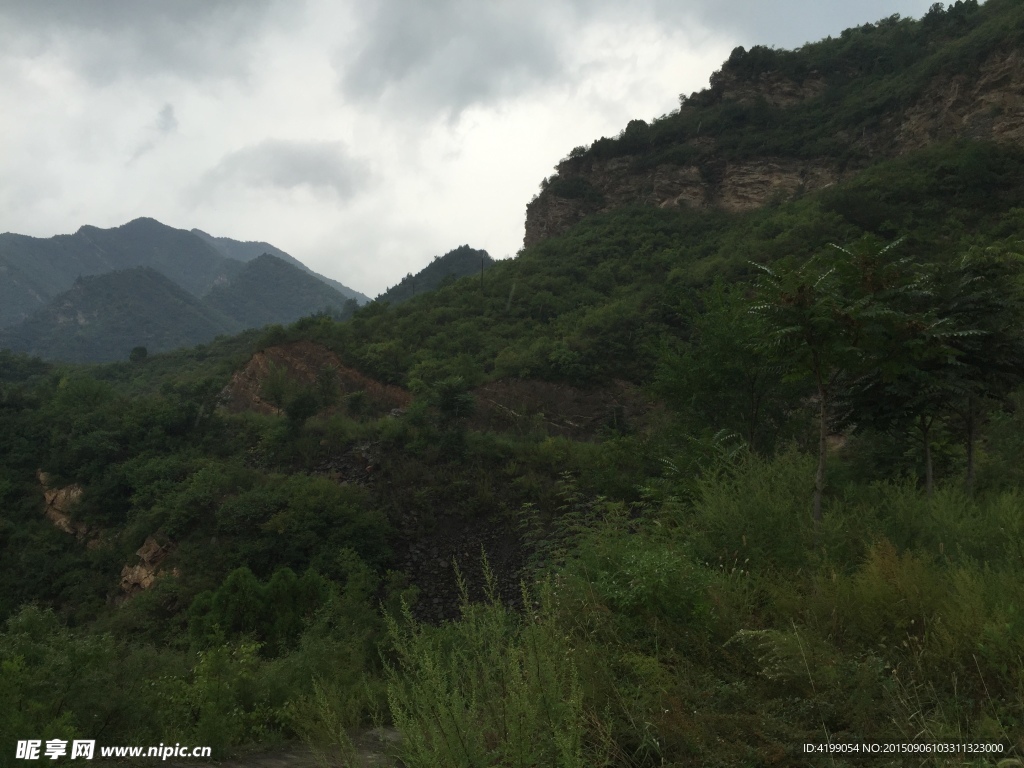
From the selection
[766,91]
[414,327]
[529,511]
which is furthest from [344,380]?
[766,91]

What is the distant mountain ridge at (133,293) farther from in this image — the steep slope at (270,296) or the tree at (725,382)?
the tree at (725,382)

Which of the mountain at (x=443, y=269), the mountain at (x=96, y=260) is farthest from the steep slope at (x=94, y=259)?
the mountain at (x=443, y=269)

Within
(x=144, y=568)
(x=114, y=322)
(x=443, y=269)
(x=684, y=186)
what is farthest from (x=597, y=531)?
(x=114, y=322)

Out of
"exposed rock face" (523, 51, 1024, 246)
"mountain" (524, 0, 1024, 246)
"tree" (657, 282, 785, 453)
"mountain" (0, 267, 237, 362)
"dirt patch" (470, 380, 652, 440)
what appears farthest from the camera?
"mountain" (0, 267, 237, 362)

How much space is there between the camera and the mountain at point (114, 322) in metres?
82.1

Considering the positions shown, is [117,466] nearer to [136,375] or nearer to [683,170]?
[136,375]

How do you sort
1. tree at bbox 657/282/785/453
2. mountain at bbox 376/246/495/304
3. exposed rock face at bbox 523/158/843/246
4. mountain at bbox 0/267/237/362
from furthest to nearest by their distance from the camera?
mountain at bbox 0/267/237/362 → mountain at bbox 376/246/495/304 → exposed rock face at bbox 523/158/843/246 → tree at bbox 657/282/785/453

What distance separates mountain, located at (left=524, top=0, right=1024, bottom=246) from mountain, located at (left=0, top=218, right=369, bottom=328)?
103 m

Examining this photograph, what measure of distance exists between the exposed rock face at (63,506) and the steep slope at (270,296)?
3845 inches

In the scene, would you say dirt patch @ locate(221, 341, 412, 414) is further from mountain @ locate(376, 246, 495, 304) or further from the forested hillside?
mountain @ locate(376, 246, 495, 304)

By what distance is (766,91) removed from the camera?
50688mm

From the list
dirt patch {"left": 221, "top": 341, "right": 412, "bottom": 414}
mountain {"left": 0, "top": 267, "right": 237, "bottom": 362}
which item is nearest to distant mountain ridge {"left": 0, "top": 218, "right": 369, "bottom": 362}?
mountain {"left": 0, "top": 267, "right": 237, "bottom": 362}

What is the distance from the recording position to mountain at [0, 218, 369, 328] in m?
125

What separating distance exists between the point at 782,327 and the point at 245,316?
402ft
